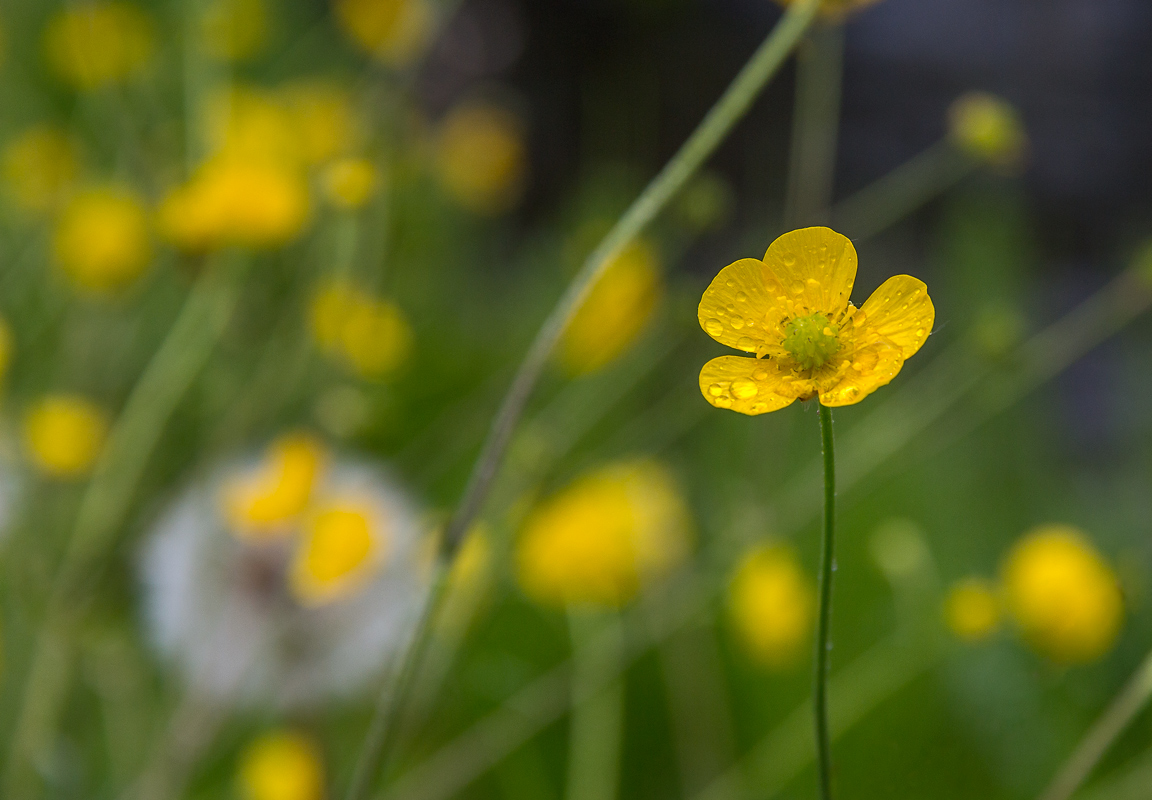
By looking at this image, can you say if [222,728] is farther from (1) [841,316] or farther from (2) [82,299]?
(1) [841,316]

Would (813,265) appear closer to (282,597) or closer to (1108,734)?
(1108,734)

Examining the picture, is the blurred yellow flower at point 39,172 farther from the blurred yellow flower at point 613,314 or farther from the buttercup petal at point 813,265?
the buttercup petal at point 813,265

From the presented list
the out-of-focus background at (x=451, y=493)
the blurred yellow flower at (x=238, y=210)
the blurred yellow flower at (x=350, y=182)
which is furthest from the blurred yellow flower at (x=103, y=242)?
the blurred yellow flower at (x=350, y=182)

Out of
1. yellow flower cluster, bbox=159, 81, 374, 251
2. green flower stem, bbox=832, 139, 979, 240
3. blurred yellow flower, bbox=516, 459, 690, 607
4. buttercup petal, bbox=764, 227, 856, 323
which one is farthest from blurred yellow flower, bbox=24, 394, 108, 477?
green flower stem, bbox=832, 139, 979, 240

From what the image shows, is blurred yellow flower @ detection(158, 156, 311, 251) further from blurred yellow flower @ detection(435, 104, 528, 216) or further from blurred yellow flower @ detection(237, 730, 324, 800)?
blurred yellow flower @ detection(435, 104, 528, 216)

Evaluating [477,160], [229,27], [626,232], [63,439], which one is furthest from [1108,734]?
[477,160]
